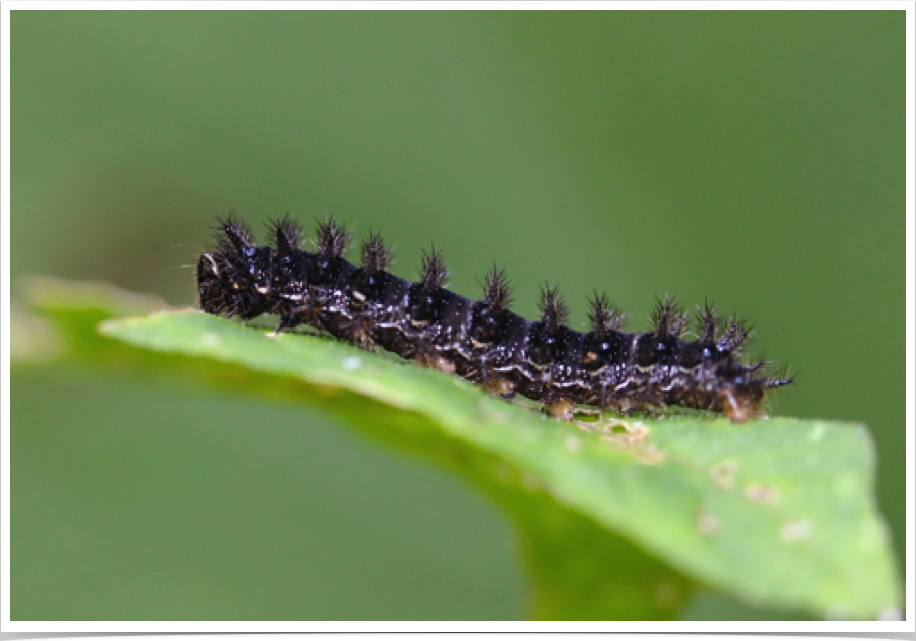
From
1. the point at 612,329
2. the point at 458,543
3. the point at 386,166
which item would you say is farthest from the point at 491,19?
the point at 458,543

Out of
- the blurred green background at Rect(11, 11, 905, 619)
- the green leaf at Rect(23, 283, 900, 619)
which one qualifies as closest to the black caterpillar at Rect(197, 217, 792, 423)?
the green leaf at Rect(23, 283, 900, 619)

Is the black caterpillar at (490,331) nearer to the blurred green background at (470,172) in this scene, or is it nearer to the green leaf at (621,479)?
the green leaf at (621,479)

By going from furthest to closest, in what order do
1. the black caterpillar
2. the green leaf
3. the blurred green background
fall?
the blurred green background → the black caterpillar → the green leaf

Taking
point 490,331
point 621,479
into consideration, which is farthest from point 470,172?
point 621,479

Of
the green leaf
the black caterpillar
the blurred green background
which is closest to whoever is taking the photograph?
the green leaf

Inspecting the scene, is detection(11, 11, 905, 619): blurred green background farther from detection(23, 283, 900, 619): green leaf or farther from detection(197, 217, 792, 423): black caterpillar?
detection(23, 283, 900, 619): green leaf

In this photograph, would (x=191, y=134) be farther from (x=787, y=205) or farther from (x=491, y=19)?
(x=787, y=205)
